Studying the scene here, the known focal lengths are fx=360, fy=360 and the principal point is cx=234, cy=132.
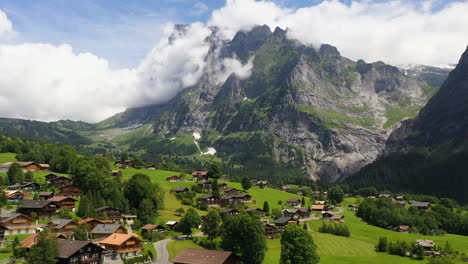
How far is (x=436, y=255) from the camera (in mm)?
100125

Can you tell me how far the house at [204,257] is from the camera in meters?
74.7

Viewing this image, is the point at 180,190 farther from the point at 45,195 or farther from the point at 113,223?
the point at 45,195

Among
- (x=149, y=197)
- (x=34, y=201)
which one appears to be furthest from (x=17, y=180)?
(x=149, y=197)

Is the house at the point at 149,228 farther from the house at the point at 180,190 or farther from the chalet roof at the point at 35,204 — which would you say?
the house at the point at 180,190

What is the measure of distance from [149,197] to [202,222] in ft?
67.0

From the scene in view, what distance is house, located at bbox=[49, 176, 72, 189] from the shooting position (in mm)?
125688

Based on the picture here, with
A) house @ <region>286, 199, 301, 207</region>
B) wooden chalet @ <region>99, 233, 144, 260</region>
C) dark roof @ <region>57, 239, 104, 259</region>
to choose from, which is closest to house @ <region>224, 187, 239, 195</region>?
house @ <region>286, 199, 301, 207</region>

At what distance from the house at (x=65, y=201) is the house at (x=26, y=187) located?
21.2 meters

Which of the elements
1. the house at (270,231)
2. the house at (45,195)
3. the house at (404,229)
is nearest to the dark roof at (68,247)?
the house at (45,195)

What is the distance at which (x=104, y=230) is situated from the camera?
89688 millimetres

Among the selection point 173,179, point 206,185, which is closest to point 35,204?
point 206,185

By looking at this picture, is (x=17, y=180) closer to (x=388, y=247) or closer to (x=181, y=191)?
(x=181, y=191)

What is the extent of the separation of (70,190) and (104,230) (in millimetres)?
35908

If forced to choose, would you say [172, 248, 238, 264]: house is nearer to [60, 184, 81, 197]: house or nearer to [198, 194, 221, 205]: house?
[60, 184, 81, 197]: house
